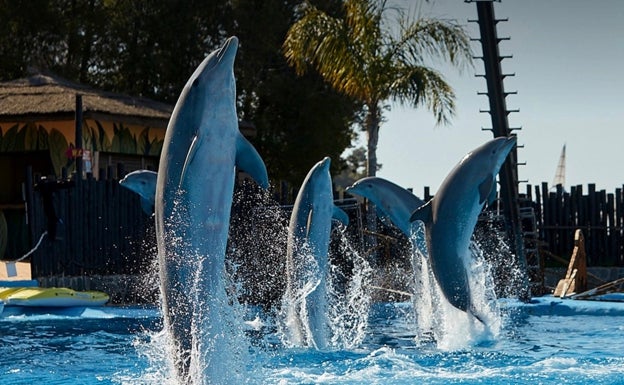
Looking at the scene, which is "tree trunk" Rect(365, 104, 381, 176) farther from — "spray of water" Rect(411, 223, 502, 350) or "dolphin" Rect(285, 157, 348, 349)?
"dolphin" Rect(285, 157, 348, 349)

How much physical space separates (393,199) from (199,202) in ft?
15.6

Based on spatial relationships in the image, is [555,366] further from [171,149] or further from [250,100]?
[250,100]

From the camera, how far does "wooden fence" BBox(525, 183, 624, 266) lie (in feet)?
59.3

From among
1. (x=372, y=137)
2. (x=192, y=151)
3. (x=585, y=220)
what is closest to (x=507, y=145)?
(x=192, y=151)

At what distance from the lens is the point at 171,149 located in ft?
19.2

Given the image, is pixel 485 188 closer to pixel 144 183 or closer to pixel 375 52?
pixel 144 183

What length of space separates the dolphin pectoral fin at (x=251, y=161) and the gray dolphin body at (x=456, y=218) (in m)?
3.53

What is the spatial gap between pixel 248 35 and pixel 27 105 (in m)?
8.97

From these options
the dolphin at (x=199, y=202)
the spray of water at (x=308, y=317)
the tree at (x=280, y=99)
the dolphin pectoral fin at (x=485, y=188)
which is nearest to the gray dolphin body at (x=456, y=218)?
the dolphin pectoral fin at (x=485, y=188)

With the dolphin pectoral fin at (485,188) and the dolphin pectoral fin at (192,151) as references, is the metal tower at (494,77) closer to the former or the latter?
the dolphin pectoral fin at (485,188)

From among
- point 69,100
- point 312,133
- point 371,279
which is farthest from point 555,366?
point 312,133

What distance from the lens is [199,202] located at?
19.1ft

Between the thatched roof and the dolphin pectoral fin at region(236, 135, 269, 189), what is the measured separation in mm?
13758

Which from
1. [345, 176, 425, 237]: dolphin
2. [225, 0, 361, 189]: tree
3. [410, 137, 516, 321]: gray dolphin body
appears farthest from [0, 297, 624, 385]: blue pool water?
[225, 0, 361, 189]: tree
